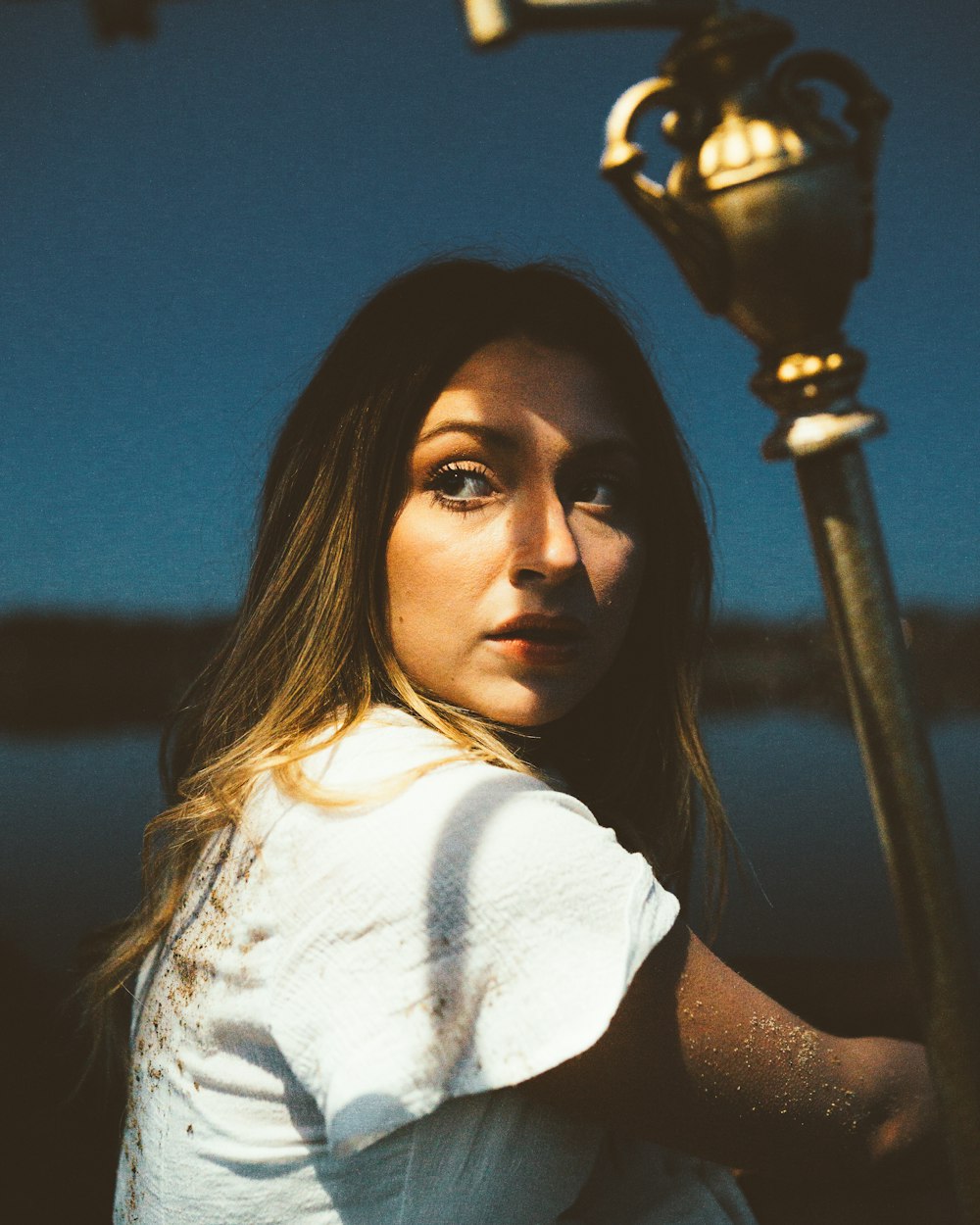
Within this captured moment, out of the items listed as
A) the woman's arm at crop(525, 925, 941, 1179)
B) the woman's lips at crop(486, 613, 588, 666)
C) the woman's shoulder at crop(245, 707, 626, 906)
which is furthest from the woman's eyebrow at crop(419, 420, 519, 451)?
the woman's arm at crop(525, 925, 941, 1179)

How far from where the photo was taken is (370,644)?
95cm

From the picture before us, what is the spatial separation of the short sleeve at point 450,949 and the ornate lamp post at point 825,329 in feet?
0.74

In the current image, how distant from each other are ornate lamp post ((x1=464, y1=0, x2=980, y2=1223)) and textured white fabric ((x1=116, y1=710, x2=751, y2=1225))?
0.74 feet

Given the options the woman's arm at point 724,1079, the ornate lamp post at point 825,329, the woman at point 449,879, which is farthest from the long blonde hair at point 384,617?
the ornate lamp post at point 825,329

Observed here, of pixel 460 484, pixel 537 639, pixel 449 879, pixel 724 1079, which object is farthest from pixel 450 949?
pixel 460 484

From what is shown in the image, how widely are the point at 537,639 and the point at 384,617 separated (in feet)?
0.48

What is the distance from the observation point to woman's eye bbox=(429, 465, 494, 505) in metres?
0.92

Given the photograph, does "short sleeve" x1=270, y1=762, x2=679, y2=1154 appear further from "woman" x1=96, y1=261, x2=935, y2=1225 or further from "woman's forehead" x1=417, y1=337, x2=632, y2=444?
"woman's forehead" x1=417, y1=337, x2=632, y2=444

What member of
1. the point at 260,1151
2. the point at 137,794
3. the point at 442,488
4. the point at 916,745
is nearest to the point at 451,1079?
the point at 260,1151

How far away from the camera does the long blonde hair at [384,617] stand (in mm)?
928

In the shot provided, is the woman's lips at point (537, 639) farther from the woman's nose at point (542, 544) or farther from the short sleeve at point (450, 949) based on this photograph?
the short sleeve at point (450, 949)

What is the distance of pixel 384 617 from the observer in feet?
3.12

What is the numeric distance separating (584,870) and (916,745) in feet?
0.92

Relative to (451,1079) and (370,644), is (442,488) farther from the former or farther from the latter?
(451,1079)
